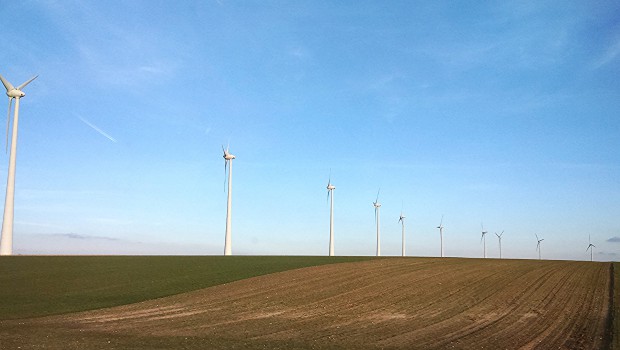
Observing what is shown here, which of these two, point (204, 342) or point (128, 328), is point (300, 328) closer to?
point (204, 342)

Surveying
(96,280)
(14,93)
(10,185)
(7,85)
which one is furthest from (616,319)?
(7,85)

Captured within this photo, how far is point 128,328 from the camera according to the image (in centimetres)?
2420

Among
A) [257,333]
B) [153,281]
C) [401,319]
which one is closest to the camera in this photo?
[257,333]

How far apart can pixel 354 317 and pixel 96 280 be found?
876 inches

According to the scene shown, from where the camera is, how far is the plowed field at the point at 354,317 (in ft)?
68.2

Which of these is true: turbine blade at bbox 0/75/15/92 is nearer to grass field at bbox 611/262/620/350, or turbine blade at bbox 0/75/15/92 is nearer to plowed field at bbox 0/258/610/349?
plowed field at bbox 0/258/610/349

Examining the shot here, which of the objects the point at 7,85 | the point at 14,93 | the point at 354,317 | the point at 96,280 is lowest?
the point at 354,317

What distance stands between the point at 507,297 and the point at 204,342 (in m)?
20.1

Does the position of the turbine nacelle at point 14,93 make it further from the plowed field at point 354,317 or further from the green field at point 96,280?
the plowed field at point 354,317

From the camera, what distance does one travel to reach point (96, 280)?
40188mm

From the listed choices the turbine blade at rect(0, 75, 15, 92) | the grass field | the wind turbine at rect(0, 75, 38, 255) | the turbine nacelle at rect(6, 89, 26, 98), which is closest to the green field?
the wind turbine at rect(0, 75, 38, 255)

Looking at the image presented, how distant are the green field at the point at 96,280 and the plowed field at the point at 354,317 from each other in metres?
2.31

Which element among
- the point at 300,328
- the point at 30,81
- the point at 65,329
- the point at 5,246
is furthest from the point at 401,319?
the point at 30,81

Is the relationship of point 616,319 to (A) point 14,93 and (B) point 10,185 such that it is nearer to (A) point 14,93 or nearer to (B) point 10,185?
(B) point 10,185
